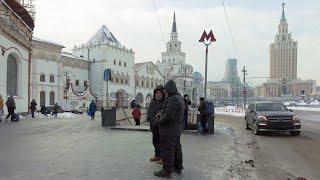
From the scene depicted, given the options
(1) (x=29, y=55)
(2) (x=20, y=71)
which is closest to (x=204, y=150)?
(2) (x=20, y=71)

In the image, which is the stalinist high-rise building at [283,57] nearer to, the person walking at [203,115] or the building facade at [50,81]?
the building facade at [50,81]

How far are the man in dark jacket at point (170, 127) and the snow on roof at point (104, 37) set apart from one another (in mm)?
82987

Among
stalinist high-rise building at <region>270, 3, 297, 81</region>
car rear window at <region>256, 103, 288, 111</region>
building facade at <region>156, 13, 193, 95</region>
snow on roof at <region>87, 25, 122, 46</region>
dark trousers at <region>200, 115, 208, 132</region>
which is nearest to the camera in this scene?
dark trousers at <region>200, 115, 208, 132</region>

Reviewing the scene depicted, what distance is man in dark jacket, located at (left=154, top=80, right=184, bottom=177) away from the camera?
25.0 ft

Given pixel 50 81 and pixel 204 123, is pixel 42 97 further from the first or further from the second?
pixel 204 123

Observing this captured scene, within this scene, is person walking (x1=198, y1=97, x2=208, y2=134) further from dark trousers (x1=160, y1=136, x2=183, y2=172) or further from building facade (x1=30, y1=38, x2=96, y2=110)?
building facade (x1=30, y1=38, x2=96, y2=110)

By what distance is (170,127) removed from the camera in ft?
25.3

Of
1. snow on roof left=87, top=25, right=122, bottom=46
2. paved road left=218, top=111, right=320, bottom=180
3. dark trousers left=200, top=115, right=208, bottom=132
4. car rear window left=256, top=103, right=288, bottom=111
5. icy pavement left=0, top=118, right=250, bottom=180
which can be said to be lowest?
paved road left=218, top=111, right=320, bottom=180

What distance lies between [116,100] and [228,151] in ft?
254

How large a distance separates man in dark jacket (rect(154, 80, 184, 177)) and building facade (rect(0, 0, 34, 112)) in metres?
22.2

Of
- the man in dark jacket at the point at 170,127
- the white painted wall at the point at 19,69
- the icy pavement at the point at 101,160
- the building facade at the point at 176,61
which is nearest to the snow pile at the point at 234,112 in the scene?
the white painted wall at the point at 19,69

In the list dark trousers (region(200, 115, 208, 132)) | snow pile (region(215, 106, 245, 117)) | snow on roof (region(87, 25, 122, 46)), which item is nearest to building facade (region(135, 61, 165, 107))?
snow on roof (region(87, 25, 122, 46))

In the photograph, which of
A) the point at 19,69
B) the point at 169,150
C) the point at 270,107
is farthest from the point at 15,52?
the point at 169,150

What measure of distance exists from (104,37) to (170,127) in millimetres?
85120
